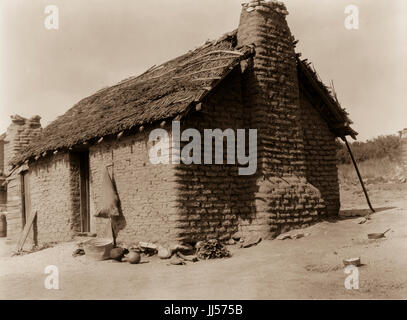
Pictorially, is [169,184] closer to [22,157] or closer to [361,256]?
[361,256]

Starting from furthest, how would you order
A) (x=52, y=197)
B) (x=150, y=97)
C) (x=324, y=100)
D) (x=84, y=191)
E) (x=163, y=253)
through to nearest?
(x=52, y=197) → (x=84, y=191) → (x=324, y=100) → (x=150, y=97) → (x=163, y=253)

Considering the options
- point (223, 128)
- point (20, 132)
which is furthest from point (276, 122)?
point (20, 132)

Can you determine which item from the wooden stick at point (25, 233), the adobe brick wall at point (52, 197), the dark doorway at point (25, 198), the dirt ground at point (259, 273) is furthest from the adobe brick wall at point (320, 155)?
the dark doorway at point (25, 198)

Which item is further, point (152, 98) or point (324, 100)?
point (324, 100)

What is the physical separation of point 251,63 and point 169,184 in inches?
139

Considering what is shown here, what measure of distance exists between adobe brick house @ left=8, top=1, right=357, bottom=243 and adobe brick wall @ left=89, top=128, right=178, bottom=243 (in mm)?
23

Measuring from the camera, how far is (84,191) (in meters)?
14.0

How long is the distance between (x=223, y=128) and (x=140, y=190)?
233cm

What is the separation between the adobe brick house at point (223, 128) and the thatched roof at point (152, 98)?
0.04 meters

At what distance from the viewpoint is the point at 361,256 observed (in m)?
8.59

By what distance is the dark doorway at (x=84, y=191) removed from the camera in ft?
45.6

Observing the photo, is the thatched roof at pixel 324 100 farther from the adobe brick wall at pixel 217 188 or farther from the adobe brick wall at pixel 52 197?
the adobe brick wall at pixel 52 197

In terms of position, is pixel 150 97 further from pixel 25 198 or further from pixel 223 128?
pixel 25 198

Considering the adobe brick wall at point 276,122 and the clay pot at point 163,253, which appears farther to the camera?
the adobe brick wall at point 276,122
